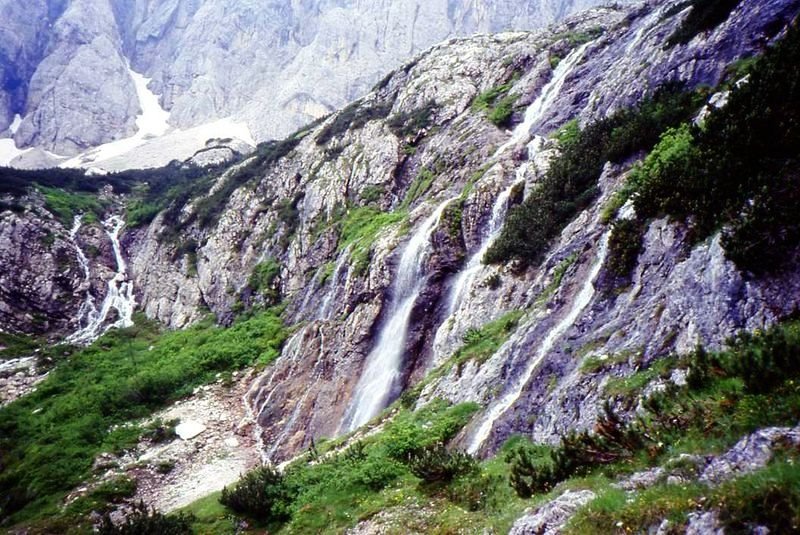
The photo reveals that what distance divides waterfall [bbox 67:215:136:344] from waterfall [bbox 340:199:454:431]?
3510 cm

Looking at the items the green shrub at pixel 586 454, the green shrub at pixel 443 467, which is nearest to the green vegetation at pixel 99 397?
the green shrub at pixel 443 467

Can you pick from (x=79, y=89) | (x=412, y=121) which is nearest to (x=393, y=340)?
(x=412, y=121)

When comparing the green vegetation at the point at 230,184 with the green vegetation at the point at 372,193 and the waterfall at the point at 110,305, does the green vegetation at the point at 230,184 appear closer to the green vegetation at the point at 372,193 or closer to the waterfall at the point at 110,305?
the waterfall at the point at 110,305

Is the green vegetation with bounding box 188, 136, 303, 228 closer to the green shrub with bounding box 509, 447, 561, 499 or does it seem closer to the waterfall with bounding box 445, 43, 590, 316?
the waterfall with bounding box 445, 43, 590, 316

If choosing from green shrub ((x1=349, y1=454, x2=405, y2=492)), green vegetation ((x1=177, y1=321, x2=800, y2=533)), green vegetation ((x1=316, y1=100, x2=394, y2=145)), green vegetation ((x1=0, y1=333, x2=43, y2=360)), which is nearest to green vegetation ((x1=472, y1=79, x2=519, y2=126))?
green vegetation ((x1=316, y1=100, x2=394, y2=145))

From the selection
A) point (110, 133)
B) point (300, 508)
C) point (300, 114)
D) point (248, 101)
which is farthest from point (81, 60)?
point (300, 508)

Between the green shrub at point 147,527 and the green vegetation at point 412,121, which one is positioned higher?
the green vegetation at point 412,121

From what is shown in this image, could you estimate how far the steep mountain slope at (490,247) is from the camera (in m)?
10.1

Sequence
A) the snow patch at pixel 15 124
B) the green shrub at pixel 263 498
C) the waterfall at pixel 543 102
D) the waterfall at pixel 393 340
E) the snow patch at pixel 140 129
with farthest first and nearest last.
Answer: the snow patch at pixel 15 124
the snow patch at pixel 140 129
the waterfall at pixel 543 102
the waterfall at pixel 393 340
the green shrub at pixel 263 498

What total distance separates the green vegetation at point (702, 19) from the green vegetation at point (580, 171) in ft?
12.2

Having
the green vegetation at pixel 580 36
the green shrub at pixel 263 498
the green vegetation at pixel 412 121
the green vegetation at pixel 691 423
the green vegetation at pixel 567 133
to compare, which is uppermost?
the green vegetation at pixel 580 36

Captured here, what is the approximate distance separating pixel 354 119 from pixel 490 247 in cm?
3916

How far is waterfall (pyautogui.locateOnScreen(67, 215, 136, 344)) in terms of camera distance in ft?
159

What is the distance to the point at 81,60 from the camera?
553ft
